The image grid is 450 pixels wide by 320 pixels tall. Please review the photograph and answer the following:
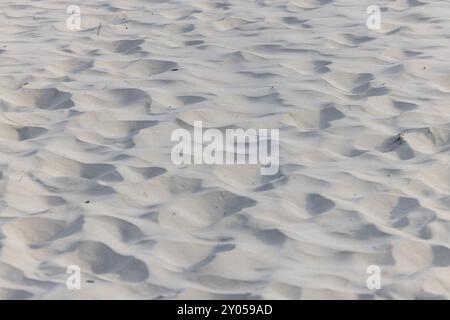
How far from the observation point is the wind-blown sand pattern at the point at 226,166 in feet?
13.7

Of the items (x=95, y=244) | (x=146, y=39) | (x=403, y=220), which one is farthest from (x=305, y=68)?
(x=95, y=244)

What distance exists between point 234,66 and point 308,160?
135cm

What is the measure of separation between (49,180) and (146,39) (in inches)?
79.0

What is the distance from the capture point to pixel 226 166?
16.5 ft

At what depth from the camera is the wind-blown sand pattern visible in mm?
4180

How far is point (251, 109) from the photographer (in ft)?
18.5

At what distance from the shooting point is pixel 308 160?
5.07 metres

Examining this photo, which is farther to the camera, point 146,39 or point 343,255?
point 146,39

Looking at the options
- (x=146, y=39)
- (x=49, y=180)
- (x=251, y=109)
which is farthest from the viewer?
(x=146, y=39)
